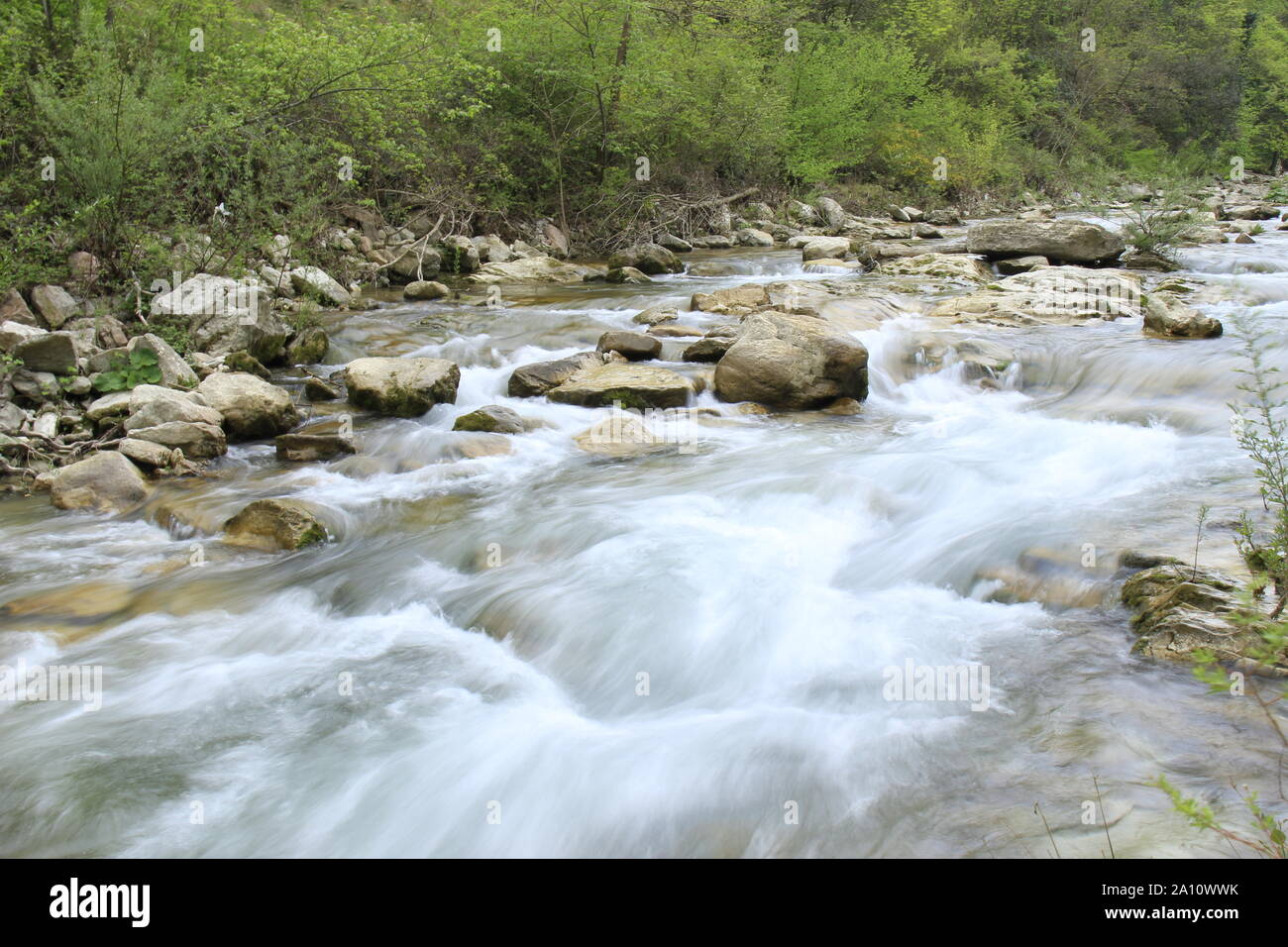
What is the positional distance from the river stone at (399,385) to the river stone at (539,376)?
61cm

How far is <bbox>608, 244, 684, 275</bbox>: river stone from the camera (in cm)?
1553

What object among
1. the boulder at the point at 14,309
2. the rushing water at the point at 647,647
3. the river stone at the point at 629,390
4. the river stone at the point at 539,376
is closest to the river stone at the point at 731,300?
the river stone at the point at 539,376

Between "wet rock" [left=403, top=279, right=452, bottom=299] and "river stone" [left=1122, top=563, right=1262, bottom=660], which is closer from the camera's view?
"river stone" [left=1122, top=563, right=1262, bottom=660]

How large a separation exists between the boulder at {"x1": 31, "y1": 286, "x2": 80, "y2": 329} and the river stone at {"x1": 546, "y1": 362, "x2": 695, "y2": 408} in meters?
4.78

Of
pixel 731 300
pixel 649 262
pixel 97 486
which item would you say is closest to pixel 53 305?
pixel 97 486

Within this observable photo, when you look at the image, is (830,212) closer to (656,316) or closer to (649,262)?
(649,262)

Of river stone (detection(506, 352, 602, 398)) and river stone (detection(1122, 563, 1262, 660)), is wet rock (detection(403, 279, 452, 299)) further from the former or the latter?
river stone (detection(1122, 563, 1262, 660))

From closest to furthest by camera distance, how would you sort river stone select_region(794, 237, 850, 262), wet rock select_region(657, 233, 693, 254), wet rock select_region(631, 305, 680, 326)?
wet rock select_region(631, 305, 680, 326), river stone select_region(794, 237, 850, 262), wet rock select_region(657, 233, 693, 254)

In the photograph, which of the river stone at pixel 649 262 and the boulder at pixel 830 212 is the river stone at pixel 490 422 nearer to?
the river stone at pixel 649 262

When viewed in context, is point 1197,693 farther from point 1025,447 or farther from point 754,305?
point 754,305

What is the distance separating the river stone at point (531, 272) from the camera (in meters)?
14.8

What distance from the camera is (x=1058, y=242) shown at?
43.9 feet

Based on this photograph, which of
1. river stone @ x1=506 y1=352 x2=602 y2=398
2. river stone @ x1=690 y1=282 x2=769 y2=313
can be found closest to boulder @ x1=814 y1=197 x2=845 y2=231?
river stone @ x1=690 y1=282 x2=769 y2=313

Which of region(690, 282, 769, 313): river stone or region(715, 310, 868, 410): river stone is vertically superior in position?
region(690, 282, 769, 313): river stone
